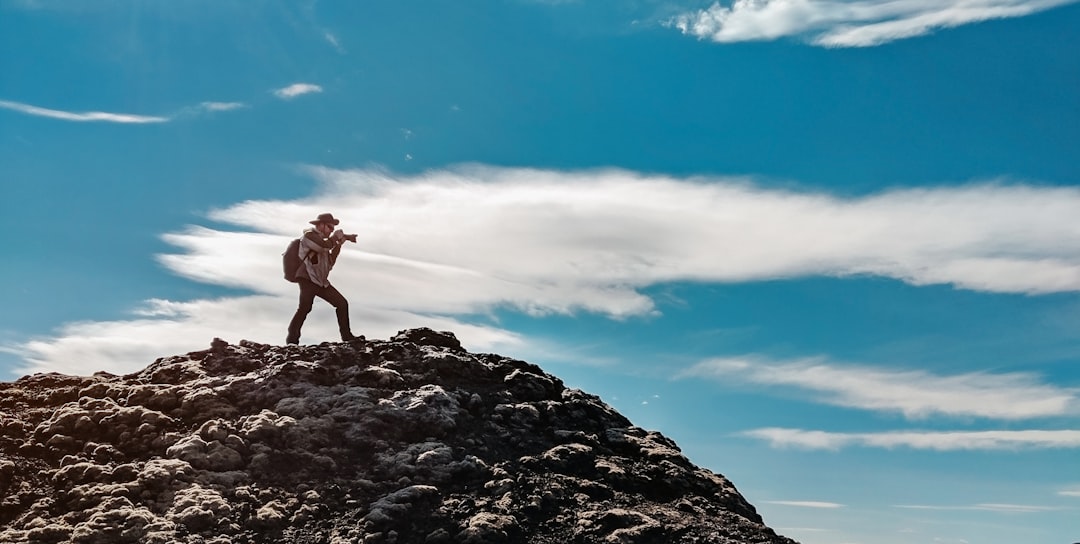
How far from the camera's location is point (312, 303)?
2195cm

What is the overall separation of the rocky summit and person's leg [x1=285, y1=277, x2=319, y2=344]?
3.22 ft

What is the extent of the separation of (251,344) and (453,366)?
5431mm

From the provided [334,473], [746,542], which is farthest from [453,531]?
[746,542]

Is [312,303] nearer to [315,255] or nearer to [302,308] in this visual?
[302,308]

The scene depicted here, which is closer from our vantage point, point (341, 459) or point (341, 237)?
point (341, 459)

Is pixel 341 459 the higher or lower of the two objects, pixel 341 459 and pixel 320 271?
the lower

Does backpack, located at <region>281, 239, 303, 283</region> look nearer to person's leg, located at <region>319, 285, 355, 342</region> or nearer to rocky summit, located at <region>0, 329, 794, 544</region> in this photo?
person's leg, located at <region>319, 285, 355, 342</region>

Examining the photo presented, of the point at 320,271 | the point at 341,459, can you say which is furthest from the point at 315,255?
the point at 341,459

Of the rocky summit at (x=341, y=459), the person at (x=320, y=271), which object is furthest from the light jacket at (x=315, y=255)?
the rocky summit at (x=341, y=459)

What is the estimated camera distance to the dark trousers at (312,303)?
21.7 meters

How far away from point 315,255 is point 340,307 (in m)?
1.49

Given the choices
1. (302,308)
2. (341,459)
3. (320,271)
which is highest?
(320,271)

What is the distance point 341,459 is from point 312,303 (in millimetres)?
6119

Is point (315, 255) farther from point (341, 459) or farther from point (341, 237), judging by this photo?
point (341, 459)
